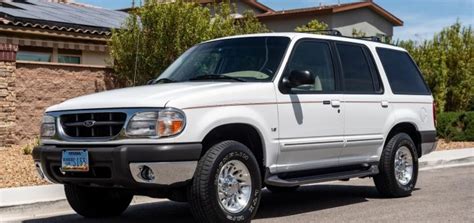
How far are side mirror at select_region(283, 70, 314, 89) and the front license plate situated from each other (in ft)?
7.14

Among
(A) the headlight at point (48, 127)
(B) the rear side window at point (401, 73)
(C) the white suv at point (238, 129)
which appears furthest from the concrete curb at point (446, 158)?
(A) the headlight at point (48, 127)

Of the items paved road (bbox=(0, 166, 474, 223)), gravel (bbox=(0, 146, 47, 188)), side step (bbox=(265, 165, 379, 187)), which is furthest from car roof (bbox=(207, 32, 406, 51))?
gravel (bbox=(0, 146, 47, 188))

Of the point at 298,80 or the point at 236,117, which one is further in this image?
the point at 298,80

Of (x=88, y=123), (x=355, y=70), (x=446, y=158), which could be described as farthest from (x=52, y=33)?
(x=88, y=123)

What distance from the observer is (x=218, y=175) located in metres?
6.39

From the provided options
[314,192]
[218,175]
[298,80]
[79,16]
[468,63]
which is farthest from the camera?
[468,63]

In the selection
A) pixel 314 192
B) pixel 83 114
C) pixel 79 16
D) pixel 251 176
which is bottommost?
pixel 314 192

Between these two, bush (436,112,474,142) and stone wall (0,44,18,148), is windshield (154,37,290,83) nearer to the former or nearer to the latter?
stone wall (0,44,18,148)

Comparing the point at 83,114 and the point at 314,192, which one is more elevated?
the point at 83,114

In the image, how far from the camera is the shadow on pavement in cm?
783

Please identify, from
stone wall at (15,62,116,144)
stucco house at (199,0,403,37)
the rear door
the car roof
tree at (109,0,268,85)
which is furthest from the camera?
stucco house at (199,0,403,37)

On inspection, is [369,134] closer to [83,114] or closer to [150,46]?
[83,114]

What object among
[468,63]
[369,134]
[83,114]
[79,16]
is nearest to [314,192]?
[369,134]

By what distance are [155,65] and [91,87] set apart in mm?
1646
